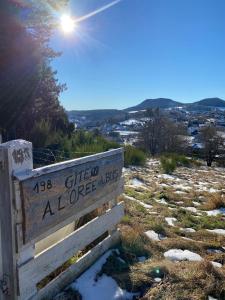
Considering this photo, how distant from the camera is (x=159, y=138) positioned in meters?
34.2

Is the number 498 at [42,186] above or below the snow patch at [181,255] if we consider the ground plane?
above

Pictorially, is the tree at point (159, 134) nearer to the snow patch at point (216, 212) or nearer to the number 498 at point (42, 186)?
the snow patch at point (216, 212)

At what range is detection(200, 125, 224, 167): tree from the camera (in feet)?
89.7

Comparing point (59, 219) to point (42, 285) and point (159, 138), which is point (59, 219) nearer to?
point (42, 285)

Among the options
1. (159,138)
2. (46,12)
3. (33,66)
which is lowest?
(159,138)

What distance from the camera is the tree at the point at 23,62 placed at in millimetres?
9125

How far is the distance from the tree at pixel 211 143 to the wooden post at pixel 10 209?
83.7 feet

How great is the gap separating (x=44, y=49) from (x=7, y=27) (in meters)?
1.68

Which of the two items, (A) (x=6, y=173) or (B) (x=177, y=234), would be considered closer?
(A) (x=6, y=173)

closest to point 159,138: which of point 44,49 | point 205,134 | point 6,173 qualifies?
point 205,134

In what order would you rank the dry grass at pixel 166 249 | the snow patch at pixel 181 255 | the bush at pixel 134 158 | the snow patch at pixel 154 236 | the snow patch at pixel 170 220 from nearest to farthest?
1. the dry grass at pixel 166 249
2. the snow patch at pixel 181 255
3. the snow patch at pixel 154 236
4. the snow patch at pixel 170 220
5. the bush at pixel 134 158

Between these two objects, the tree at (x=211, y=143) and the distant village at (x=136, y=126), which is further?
the distant village at (x=136, y=126)

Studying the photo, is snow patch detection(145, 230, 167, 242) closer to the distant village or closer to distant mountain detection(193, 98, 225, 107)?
the distant village

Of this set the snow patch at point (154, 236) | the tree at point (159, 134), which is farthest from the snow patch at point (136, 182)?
the tree at point (159, 134)
